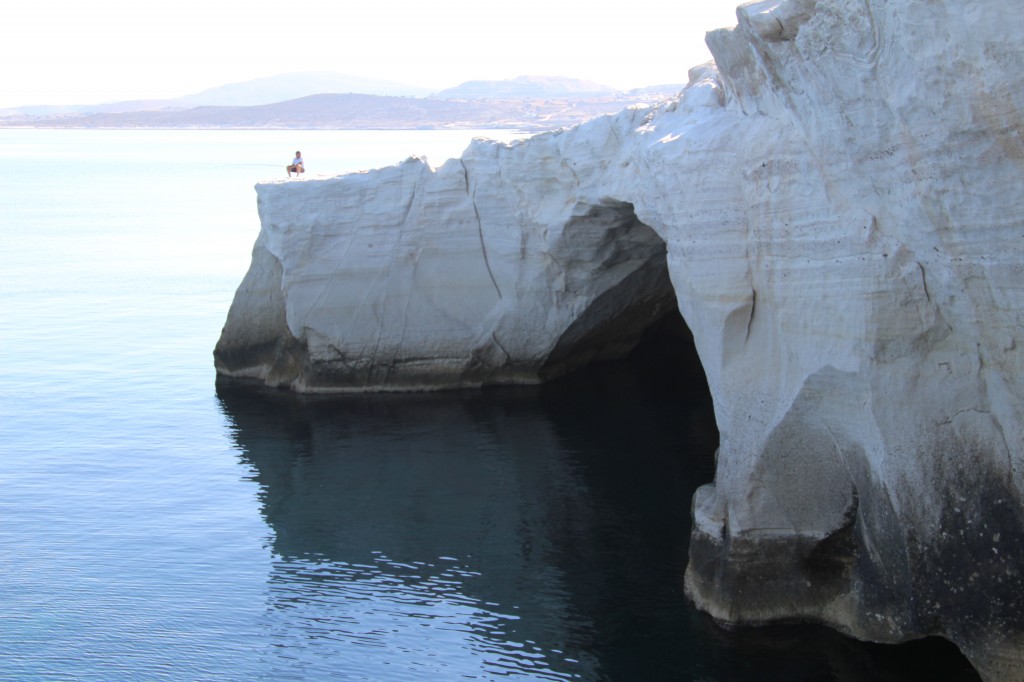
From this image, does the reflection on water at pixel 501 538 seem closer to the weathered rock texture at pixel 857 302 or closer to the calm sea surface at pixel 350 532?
the calm sea surface at pixel 350 532

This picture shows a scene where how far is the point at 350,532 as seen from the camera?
17.0 m

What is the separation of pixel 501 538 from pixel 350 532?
2.17 m

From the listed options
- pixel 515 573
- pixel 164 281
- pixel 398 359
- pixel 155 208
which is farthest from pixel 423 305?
pixel 155 208

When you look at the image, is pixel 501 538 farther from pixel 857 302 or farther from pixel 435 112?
pixel 435 112

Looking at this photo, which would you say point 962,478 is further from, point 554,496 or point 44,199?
point 44,199

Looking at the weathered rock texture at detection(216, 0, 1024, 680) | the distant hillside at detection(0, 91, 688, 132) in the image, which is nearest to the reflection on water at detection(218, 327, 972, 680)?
the weathered rock texture at detection(216, 0, 1024, 680)

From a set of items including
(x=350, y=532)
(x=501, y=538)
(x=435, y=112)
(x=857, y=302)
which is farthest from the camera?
(x=435, y=112)

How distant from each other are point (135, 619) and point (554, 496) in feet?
21.4

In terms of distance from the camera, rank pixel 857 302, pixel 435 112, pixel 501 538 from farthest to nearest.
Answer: pixel 435 112 < pixel 501 538 < pixel 857 302

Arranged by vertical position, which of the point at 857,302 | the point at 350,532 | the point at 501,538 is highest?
the point at 857,302

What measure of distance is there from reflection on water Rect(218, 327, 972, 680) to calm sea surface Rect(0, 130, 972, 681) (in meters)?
0.04

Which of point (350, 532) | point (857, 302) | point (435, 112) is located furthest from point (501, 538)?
point (435, 112)

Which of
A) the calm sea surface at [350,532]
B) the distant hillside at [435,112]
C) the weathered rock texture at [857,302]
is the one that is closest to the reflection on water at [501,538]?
the calm sea surface at [350,532]

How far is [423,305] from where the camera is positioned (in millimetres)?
23531
